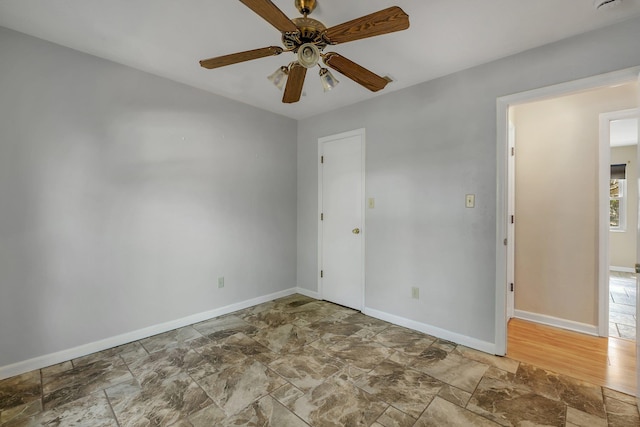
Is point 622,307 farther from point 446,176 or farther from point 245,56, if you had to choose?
point 245,56

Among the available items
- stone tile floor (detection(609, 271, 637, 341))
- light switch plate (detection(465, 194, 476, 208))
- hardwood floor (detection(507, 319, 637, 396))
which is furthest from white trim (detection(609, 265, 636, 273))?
light switch plate (detection(465, 194, 476, 208))

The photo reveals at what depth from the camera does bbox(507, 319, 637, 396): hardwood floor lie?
2.04 meters

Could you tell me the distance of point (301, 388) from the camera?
6.30 feet

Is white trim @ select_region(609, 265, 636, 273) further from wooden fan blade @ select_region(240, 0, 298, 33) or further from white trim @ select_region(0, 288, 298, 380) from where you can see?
wooden fan blade @ select_region(240, 0, 298, 33)

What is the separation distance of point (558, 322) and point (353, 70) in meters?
3.28

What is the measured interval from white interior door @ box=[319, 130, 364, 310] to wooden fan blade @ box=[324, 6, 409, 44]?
1852mm

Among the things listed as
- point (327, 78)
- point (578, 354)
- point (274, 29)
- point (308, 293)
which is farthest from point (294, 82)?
point (578, 354)

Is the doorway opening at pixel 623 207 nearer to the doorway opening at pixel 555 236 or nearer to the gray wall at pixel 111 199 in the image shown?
the doorway opening at pixel 555 236

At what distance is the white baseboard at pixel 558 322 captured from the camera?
2.71 m

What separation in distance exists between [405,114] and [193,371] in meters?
3.07

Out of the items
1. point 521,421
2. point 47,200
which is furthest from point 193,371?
point 521,421

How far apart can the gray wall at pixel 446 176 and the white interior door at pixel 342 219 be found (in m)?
0.15

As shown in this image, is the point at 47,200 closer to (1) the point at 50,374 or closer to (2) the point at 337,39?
(1) the point at 50,374

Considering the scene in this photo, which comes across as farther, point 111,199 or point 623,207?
point 623,207
